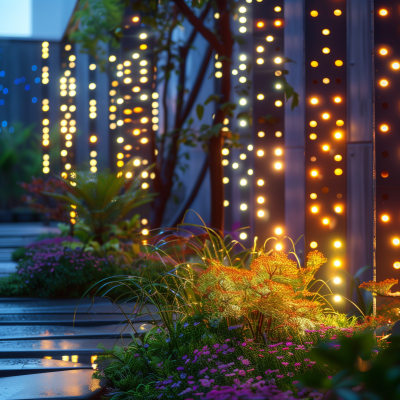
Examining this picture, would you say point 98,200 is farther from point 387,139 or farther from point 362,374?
point 362,374

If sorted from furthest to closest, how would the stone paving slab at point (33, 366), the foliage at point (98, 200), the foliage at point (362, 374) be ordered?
the foliage at point (98, 200) < the stone paving slab at point (33, 366) < the foliage at point (362, 374)

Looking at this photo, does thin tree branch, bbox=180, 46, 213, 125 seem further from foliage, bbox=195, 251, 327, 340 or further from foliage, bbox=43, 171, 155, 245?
foliage, bbox=195, 251, 327, 340

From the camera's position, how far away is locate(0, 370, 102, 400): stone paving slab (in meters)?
2.26

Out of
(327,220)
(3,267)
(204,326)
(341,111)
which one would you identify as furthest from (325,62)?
(3,267)

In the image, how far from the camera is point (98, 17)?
9.64m

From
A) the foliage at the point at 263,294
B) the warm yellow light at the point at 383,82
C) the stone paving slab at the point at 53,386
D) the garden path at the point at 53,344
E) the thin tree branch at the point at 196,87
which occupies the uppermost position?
the thin tree branch at the point at 196,87

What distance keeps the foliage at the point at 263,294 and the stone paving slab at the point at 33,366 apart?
115 centimetres

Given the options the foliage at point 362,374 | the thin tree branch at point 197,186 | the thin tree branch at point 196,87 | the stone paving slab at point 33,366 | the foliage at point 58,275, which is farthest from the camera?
the thin tree branch at point 197,186

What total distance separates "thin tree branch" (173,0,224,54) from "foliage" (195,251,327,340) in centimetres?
365

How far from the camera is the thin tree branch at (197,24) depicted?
4.92 meters

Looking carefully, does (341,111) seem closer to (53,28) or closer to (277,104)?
(277,104)

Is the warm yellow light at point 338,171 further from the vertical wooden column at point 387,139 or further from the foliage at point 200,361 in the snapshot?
the foliage at point 200,361

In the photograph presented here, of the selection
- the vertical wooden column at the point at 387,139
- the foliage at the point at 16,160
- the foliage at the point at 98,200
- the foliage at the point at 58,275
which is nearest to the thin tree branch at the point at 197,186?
the foliage at the point at 98,200

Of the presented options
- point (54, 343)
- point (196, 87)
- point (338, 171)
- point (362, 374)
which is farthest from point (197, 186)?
point (362, 374)
